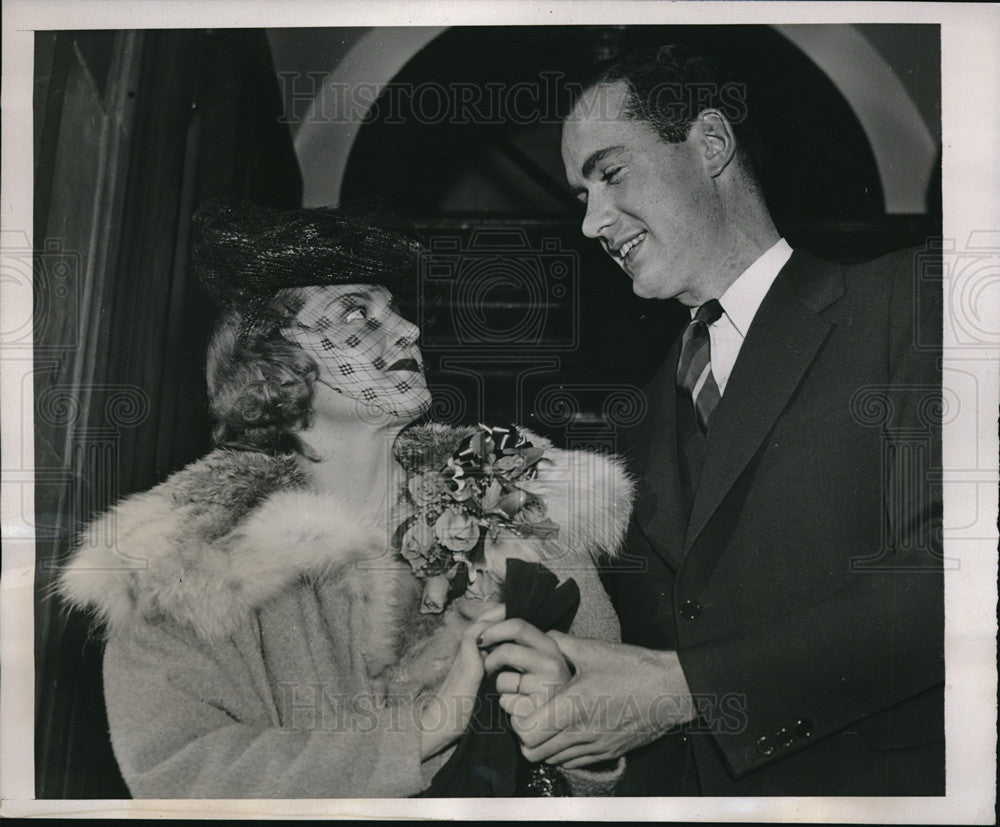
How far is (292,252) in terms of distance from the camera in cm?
182

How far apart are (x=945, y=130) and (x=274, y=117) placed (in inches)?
49.6

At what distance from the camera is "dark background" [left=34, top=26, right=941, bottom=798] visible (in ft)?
6.02

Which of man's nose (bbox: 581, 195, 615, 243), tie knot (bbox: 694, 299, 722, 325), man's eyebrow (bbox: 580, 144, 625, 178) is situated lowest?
tie knot (bbox: 694, 299, 722, 325)

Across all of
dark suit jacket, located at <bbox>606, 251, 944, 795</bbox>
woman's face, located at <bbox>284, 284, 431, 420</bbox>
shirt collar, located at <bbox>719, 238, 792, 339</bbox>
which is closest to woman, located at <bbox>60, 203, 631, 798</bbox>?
woman's face, located at <bbox>284, 284, 431, 420</bbox>

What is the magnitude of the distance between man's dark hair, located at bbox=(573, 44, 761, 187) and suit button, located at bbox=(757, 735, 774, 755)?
1012 mm

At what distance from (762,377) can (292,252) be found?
2.90 feet

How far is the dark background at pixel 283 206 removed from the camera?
1.83 m

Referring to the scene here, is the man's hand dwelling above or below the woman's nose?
below

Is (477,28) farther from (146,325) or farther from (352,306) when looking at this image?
(146,325)

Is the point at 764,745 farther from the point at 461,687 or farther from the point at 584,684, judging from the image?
the point at 461,687

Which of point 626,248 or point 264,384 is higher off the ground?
point 626,248

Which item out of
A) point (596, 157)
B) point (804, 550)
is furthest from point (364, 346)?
point (804, 550)

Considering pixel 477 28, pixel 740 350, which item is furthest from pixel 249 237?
pixel 740 350

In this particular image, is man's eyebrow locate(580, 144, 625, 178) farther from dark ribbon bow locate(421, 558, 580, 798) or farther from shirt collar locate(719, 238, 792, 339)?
dark ribbon bow locate(421, 558, 580, 798)
